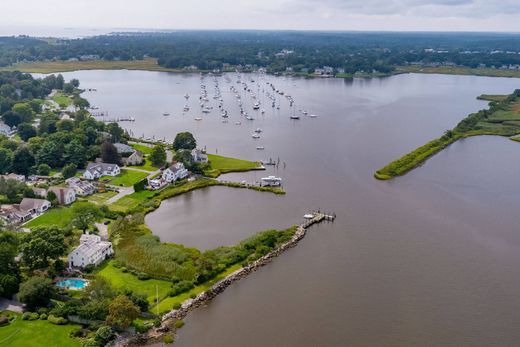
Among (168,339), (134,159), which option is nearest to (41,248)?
(168,339)

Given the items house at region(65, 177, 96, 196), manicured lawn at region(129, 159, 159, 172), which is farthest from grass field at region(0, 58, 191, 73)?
house at region(65, 177, 96, 196)

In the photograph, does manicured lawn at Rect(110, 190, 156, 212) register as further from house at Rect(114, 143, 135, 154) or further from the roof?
house at Rect(114, 143, 135, 154)

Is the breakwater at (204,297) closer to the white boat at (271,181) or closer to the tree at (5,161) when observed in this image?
the white boat at (271,181)

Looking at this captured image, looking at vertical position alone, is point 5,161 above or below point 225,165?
above

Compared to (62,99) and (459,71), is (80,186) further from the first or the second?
(459,71)

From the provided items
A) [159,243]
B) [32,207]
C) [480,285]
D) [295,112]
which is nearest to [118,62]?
[295,112]

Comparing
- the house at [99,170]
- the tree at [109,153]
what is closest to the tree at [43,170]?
the house at [99,170]
